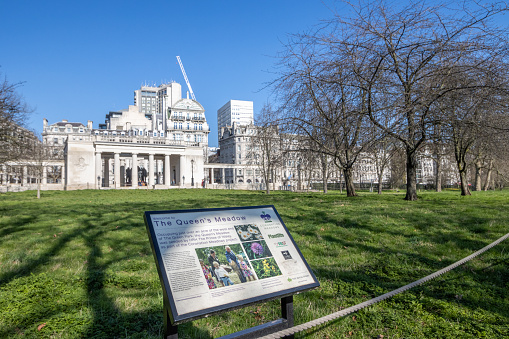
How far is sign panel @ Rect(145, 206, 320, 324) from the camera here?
2.53 meters

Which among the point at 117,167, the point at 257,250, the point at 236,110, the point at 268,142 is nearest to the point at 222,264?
the point at 257,250

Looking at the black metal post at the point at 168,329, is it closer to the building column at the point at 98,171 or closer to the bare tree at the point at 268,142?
the bare tree at the point at 268,142

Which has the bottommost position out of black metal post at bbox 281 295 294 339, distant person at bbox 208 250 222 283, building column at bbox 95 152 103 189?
black metal post at bbox 281 295 294 339

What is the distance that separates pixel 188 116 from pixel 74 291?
318 ft

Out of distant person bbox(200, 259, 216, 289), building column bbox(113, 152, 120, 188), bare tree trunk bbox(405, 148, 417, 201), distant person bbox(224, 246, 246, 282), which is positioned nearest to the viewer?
distant person bbox(200, 259, 216, 289)

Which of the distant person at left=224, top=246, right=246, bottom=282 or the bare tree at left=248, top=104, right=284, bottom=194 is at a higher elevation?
the bare tree at left=248, top=104, right=284, bottom=194

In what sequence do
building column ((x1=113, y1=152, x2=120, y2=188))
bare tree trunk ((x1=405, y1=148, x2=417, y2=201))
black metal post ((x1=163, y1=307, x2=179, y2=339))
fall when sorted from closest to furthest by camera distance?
black metal post ((x1=163, y1=307, x2=179, y2=339))
bare tree trunk ((x1=405, y1=148, x2=417, y2=201))
building column ((x1=113, y1=152, x2=120, y2=188))

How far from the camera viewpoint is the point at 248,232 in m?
3.23

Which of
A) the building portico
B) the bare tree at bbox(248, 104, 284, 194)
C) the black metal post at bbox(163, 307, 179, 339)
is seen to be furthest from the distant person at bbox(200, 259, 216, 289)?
the building portico

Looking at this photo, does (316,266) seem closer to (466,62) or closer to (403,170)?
(466,62)

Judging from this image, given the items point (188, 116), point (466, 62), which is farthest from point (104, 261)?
point (188, 116)

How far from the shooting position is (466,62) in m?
10.8

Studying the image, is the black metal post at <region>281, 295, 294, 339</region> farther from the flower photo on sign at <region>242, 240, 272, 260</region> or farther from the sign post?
the flower photo on sign at <region>242, 240, 272, 260</region>

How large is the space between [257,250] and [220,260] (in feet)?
1.37
